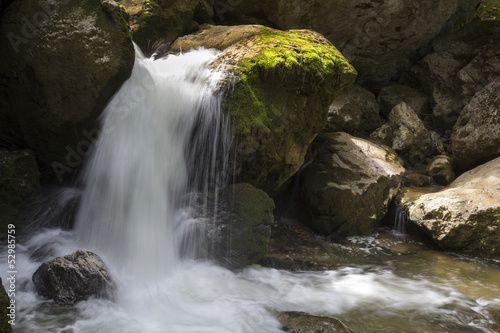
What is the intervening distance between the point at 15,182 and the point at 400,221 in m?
6.40

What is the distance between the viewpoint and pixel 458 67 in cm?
1052

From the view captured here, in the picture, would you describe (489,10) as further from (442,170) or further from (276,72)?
(276,72)

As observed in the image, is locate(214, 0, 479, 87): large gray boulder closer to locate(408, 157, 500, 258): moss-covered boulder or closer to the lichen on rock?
the lichen on rock

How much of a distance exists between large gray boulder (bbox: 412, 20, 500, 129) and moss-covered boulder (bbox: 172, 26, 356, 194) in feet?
19.7

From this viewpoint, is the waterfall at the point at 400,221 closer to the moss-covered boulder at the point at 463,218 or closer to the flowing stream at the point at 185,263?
the moss-covered boulder at the point at 463,218

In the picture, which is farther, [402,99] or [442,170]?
[402,99]

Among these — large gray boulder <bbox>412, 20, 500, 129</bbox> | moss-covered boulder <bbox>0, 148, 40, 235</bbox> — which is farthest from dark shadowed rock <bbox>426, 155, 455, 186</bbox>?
moss-covered boulder <bbox>0, 148, 40, 235</bbox>

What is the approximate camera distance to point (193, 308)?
A: 3.84 metres

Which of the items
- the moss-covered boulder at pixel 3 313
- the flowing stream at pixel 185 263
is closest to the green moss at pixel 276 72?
the flowing stream at pixel 185 263

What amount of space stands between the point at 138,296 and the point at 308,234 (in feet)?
11.5

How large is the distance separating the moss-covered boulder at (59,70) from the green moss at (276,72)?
1.62m

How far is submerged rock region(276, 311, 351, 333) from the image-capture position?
3.26 meters

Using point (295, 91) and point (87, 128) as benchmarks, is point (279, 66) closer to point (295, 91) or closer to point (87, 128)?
point (295, 91)

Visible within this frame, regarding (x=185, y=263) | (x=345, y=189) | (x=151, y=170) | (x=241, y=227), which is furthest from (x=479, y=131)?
(x=151, y=170)
